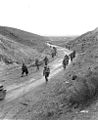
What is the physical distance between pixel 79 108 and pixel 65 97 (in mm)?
1625

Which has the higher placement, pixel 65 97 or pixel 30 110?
pixel 65 97

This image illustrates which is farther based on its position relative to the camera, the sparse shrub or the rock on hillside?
the rock on hillside

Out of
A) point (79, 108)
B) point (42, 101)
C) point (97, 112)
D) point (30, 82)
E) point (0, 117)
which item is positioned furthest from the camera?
point (30, 82)

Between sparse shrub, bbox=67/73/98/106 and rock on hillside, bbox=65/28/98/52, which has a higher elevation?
rock on hillside, bbox=65/28/98/52

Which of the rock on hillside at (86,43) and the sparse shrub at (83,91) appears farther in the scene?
the rock on hillside at (86,43)

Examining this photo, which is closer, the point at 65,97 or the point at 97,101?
the point at 97,101

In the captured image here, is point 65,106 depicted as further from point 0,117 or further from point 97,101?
point 0,117

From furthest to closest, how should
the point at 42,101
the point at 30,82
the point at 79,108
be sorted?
the point at 30,82 < the point at 42,101 < the point at 79,108

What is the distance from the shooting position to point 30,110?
12.8 metres

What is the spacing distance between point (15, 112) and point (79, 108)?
4086mm

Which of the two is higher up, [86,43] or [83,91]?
[86,43]

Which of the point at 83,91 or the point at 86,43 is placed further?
the point at 86,43

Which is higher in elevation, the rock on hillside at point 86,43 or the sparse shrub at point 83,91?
the rock on hillside at point 86,43

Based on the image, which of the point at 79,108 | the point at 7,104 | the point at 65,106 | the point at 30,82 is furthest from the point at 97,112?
the point at 30,82
